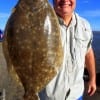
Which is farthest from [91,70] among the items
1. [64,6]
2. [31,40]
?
[31,40]

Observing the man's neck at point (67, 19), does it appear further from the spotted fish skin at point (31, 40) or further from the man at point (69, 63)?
the spotted fish skin at point (31, 40)

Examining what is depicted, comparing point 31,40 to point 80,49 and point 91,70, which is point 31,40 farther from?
point 91,70

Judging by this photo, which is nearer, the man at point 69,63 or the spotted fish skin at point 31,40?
the spotted fish skin at point 31,40

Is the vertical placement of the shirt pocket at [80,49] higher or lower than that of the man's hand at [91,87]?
higher

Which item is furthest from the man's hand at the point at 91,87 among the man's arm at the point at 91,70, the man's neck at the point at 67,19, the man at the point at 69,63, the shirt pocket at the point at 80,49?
the man's neck at the point at 67,19

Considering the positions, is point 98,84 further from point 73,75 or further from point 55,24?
point 55,24

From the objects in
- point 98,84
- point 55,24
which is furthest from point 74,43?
point 98,84
